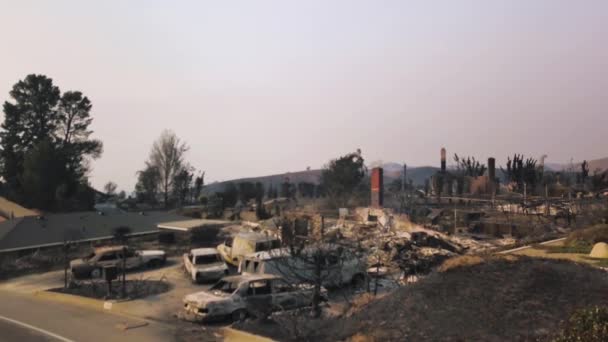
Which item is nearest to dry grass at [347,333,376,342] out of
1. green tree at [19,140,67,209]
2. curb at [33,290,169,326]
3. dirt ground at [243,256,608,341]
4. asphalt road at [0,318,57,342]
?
dirt ground at [243,256,608,341]

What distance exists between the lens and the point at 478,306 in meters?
9.39

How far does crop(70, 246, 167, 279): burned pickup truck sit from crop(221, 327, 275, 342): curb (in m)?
10.7

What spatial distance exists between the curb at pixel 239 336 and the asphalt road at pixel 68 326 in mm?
1627

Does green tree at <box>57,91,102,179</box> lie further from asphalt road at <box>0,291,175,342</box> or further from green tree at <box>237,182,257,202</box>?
asphalt road at <box>0,291,175,342</box>

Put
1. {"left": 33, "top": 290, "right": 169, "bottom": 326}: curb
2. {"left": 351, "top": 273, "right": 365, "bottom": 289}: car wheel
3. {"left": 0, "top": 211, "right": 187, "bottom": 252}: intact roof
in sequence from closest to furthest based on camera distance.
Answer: {"left": 33, "top": 290, "right": 169, "bottom": 326}: curb → {"left": 351, "top": 273, "right": 365, "bottom": 289}: car wheel → {"left": 0, "top": 211, "right": 187, "bottom": 252}: intact roof

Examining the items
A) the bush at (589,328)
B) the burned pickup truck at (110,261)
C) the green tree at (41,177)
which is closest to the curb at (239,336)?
the bush at (589,328)

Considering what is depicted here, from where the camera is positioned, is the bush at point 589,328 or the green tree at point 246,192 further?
the green tree at point 246,192

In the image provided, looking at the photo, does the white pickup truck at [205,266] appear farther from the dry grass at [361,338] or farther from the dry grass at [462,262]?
the dry grass at [361,338]

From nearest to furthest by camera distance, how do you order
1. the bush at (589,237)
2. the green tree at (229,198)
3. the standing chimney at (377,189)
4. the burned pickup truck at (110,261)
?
the bush at (589,237)
the burned pickup truck at (110,261)
the standing chimney at (377,189)
the green tree at (229,198)

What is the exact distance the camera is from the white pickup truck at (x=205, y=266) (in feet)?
62.5

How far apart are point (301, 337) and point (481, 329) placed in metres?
3.53

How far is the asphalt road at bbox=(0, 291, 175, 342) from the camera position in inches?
486

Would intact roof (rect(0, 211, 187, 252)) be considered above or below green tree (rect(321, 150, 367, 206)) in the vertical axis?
below

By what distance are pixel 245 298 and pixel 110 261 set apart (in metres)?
12.0
